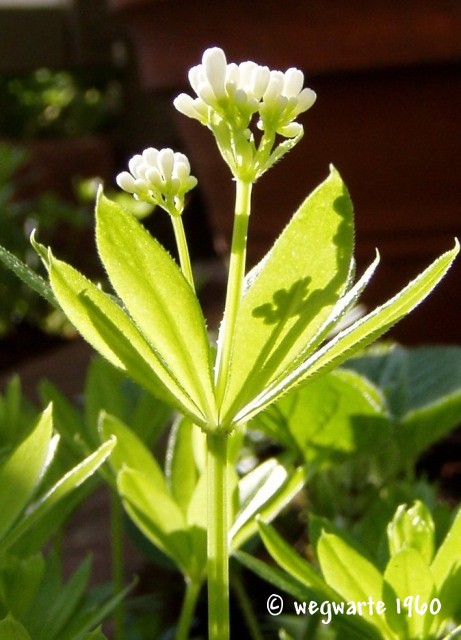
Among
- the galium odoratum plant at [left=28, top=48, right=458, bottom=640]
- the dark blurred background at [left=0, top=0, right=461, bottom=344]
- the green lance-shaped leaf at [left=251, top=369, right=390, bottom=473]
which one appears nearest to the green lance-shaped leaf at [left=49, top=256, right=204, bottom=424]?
the galium odoratum plant at [left=28, top=48, right=458, bottom=640]

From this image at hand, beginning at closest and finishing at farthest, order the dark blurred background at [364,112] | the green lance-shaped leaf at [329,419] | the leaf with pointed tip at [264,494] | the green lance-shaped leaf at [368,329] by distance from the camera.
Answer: the green lance-shaped leaf at [368,329], the leaf with pointed tip at [264,494], the green lance-shaped leaf at [329,419], the dark blurred background at [364,112]

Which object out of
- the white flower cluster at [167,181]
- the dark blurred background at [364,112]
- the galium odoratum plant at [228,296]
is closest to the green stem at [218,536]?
the galium odoratum plant at [228,296]

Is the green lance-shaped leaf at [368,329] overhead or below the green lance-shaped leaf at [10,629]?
overhead

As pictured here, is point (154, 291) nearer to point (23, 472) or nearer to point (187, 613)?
point (23, 472)

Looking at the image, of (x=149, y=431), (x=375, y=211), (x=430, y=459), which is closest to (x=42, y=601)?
(x=149, y=431)

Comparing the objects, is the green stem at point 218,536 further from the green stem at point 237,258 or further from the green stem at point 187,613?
the green stem at point 187,613

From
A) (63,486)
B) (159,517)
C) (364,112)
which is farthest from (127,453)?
(364,112)

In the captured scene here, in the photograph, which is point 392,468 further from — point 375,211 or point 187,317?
point 375,211

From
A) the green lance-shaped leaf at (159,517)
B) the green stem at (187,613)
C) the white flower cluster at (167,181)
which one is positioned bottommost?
the green stem at (187,613)
